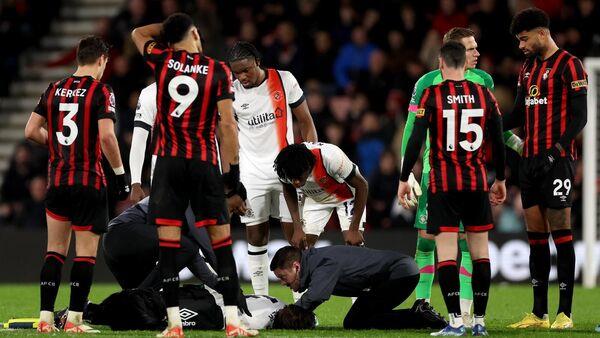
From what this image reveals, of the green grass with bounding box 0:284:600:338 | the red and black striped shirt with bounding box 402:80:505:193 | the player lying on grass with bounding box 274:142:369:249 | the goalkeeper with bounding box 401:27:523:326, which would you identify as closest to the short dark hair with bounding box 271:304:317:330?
→ the green grass with bounding box 0:284:600:338

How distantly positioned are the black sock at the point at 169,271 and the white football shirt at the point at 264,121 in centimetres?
234

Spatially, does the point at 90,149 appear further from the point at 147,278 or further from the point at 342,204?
the point at 342,204

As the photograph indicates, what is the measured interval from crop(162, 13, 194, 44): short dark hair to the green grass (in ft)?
6.36

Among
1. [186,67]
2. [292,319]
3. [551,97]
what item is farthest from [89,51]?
[551,97]

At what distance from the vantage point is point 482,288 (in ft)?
26.2

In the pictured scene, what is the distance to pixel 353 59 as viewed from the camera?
16516mm

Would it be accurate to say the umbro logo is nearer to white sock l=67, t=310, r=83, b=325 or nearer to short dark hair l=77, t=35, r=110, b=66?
white sock l=67, t=310, r=83, b=325

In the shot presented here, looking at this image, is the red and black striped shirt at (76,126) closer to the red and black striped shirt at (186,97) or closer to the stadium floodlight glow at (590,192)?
the red and black striped shirt at (186,97)

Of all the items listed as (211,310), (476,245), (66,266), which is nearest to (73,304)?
(211,310)

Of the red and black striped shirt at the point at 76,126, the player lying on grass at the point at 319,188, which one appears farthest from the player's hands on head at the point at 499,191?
the red and black striped shirt at the point at 76,126

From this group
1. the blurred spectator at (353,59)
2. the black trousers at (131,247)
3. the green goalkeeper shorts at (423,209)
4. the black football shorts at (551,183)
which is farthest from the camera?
the blurred spectator at (353,59)

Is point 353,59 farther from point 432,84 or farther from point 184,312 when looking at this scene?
point 184,312

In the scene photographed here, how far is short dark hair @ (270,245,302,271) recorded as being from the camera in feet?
27.3

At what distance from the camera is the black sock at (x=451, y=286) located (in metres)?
7.88
